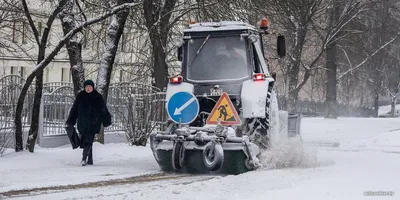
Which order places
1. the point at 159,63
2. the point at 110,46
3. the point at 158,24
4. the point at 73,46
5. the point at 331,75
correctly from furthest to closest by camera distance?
1. the point at 331,75
2. the point at 159,63
3. the point at 158,24
4. the point at 110,46
5. the point at 73,46

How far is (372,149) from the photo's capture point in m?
19.5

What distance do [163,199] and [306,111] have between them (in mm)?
50126

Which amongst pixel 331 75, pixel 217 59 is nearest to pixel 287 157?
pixel 217 59

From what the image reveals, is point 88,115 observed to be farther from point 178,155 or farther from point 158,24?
point 158,24

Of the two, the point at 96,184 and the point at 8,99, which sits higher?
the point at 8,99

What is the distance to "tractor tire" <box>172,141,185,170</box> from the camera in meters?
11.4

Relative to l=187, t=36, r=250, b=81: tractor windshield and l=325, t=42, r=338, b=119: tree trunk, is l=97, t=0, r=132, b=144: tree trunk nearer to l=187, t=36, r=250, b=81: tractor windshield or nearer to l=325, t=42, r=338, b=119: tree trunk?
l=187, t=36, r=250, b=81: tractor windshield

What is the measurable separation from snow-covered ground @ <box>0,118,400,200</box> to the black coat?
0.70m

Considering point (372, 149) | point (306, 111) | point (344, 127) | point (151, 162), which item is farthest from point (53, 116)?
point (306, 111)

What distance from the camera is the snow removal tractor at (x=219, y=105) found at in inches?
440

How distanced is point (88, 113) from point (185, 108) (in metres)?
2.27

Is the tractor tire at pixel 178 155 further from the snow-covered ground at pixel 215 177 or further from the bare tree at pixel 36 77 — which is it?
the bare tree at pixel 36 77

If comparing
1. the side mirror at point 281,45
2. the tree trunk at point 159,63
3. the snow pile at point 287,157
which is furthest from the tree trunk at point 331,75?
the side mirror at point 281,45

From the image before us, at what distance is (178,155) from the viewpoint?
37.4 ft
